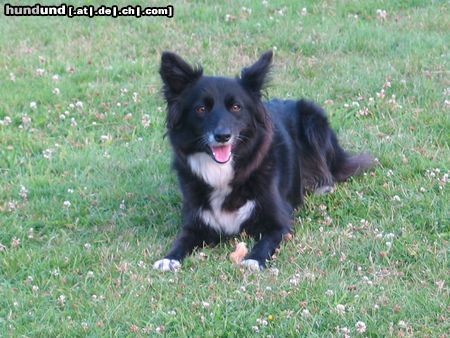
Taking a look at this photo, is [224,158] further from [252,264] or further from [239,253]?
[252,264]

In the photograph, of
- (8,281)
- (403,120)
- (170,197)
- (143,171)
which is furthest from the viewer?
(403,120)

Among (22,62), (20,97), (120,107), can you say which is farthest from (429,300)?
(22,62)

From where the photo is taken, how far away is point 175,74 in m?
5.92

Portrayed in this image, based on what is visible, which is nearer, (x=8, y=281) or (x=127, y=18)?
(x=8, y=281)

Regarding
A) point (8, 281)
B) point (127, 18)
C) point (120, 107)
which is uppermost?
point (127, 18)

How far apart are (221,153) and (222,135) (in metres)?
0.22

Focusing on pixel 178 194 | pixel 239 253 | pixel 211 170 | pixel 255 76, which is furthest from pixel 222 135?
pixel 178 194

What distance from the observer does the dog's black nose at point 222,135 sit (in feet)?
18.5

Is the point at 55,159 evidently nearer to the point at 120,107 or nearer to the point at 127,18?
the point at 120,107

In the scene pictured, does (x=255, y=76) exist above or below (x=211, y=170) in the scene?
above

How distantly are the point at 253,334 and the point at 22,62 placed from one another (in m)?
6.61

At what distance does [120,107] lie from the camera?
28.9ft

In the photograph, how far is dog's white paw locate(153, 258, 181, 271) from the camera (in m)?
5.47

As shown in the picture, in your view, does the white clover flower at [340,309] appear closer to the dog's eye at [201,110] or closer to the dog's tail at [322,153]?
the dog's eye at [201,110]
